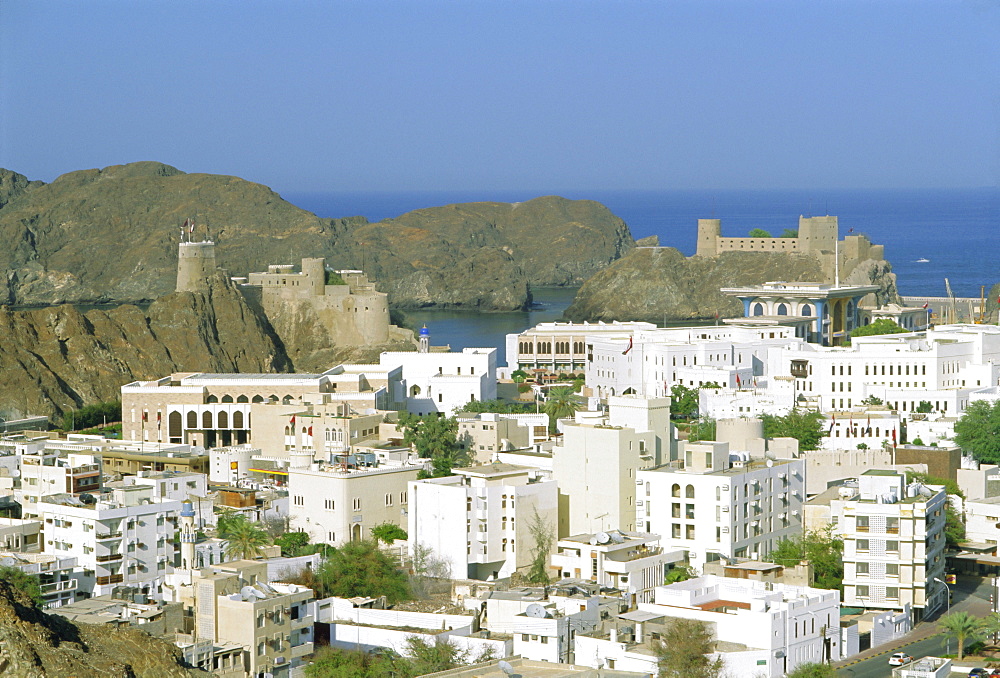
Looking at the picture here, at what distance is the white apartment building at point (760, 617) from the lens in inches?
1029

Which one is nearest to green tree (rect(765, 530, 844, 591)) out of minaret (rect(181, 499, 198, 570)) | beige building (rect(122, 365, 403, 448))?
minaret (rect(181, 499, 198, 570))

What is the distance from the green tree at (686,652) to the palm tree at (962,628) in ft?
13.1

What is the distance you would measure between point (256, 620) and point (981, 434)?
66.7 feet

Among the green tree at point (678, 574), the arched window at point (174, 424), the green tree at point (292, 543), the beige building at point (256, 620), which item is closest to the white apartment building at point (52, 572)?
the beige building at point (256, 620)

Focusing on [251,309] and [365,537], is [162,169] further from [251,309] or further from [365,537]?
[365,537]

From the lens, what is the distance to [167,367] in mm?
65375

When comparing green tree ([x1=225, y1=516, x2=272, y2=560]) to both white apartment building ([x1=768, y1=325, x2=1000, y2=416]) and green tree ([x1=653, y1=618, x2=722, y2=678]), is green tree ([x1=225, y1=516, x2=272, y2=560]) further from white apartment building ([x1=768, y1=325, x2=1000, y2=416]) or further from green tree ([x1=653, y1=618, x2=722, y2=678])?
white apartment building ([x1=768, y1=325, x2=1000, y2=416])

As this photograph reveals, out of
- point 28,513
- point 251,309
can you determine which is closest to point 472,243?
point 251,309

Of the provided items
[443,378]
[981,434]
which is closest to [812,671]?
[981,434]

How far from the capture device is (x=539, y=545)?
33.6m

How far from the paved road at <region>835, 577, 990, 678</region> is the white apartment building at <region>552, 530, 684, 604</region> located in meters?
3.65

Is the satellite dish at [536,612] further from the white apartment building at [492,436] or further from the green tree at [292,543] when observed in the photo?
the white apartment building at [492,436]

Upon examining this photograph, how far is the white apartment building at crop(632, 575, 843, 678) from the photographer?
2614 cm

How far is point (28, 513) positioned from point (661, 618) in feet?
45.5
